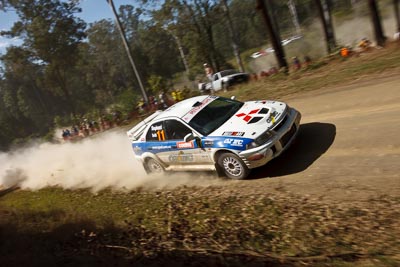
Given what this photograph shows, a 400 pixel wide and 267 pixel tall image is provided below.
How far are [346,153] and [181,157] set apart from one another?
3911 mm

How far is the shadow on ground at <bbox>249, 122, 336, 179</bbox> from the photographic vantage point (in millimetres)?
7863

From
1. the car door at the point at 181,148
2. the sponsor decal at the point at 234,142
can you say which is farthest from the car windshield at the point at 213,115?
the sponsor decal at the point at 234,142

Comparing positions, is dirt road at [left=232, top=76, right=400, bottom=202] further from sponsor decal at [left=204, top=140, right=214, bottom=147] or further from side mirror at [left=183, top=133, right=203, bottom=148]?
side mirror at [left=183, top=133, right=203, bottom=148]

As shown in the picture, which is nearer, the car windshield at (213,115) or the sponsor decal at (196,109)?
the car windshield at (213,115)

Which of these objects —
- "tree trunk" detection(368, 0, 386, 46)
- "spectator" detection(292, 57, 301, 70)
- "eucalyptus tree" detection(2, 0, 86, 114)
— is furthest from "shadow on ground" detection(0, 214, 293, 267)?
"eucalyptus tree" detection(2, 0, 86, 114)

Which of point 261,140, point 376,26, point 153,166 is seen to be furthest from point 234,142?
point 376,26

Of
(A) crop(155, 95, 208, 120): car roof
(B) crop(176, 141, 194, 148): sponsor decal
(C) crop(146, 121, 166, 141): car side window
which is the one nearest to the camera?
(B) crop(176, 141, 194, 148): sponsor decal

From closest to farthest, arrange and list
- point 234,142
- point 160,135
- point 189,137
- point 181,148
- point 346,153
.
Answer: point 346,153 < point 234,142 < point 189,137 < point 181,148 < point 160,135

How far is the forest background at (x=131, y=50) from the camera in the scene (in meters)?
34.2

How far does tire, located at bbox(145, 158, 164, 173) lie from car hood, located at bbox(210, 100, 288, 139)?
2.39 meters

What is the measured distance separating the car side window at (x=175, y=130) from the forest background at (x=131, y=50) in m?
14.2

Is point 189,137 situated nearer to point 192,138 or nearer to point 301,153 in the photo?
point 192,138

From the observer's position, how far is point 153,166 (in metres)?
10.2

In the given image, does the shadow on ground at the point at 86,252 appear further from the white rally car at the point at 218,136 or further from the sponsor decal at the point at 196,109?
the sponsor decal at the point at 196,109
